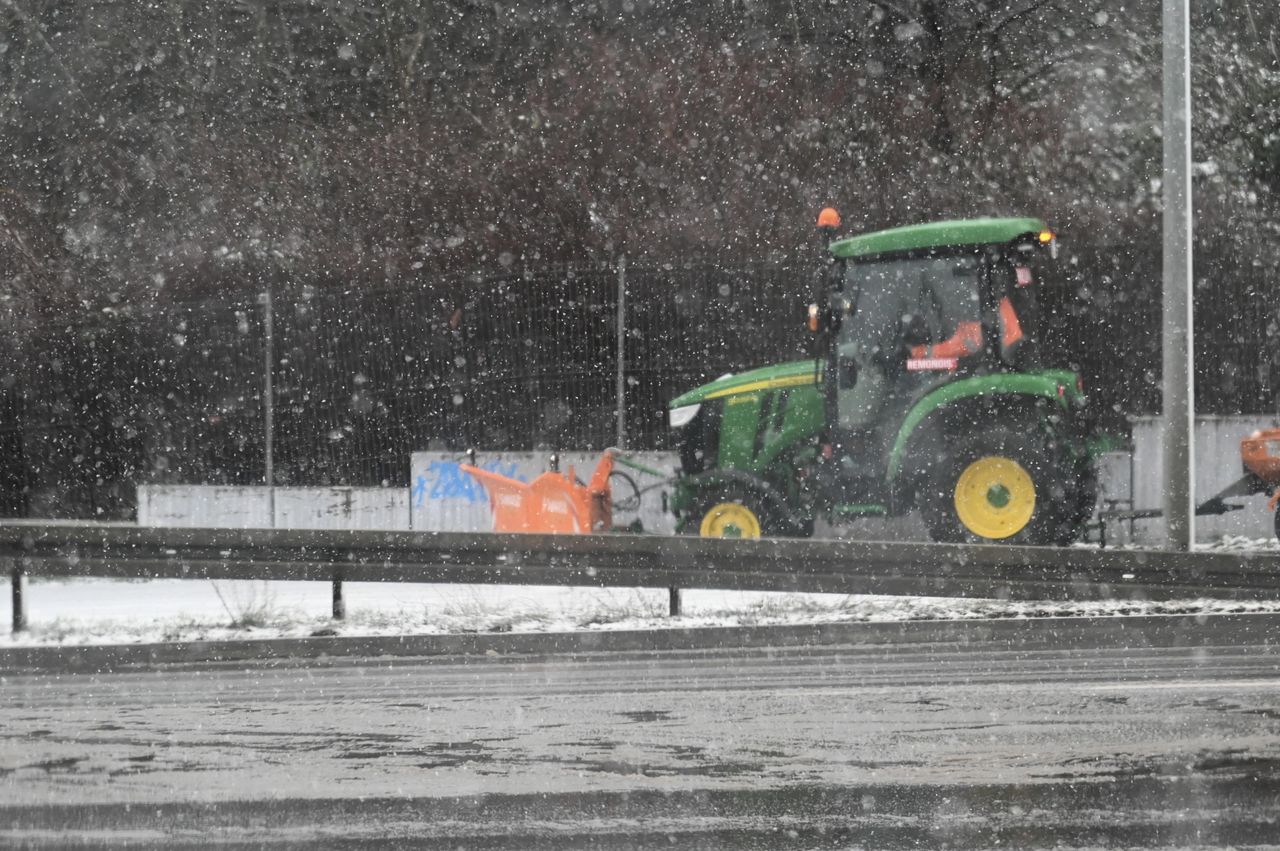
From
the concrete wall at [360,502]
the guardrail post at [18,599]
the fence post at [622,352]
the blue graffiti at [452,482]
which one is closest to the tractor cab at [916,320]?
the fence post at [622,352]

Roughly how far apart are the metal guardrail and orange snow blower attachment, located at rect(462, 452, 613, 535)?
14.2ft

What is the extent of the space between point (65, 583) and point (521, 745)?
33.4 ft

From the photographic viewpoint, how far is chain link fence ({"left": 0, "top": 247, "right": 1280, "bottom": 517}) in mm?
16453

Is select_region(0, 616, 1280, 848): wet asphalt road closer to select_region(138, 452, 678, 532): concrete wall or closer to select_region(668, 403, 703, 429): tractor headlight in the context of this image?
select_region(668, 403, 703, 429): tractor headlight

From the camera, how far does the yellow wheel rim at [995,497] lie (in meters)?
12.4

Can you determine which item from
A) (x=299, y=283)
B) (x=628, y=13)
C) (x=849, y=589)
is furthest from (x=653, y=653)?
(x=628, y=13)

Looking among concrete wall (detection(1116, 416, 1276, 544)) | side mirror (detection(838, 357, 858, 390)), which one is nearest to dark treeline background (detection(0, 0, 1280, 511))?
concrete wall (detection(1116, 416, 1276, 544))

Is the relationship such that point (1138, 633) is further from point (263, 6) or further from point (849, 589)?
point (263, 6)

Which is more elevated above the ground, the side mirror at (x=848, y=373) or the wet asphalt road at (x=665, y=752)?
the side mirror at (x=848, y=373)

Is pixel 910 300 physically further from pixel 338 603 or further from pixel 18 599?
pixel 18 599

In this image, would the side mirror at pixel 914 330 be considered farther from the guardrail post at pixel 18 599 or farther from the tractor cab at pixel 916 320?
the guardrail post at pixel 18 599

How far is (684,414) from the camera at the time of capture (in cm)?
1446

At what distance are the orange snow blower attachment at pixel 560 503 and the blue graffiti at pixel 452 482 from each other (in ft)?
3.82

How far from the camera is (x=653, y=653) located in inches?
325
